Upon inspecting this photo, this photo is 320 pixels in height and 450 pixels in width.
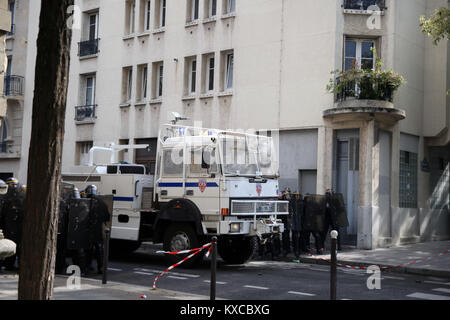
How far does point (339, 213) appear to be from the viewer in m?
17.2

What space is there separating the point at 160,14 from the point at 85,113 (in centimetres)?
574

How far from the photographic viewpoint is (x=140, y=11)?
25.5 meters

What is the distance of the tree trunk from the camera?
481 cm

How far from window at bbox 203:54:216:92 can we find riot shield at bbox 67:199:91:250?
1189cm

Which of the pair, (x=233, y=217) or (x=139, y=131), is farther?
(x=139, y=131)

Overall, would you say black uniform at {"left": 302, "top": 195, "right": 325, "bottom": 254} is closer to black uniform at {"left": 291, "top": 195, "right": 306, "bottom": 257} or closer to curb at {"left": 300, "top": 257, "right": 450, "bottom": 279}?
black uniform at {"left": 291, "top": 195, "right": 306, "bottom": 257}

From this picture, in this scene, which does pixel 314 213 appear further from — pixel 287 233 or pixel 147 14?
pixel 147 14

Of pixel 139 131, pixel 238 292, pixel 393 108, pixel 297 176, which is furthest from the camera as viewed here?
pixel 139 131

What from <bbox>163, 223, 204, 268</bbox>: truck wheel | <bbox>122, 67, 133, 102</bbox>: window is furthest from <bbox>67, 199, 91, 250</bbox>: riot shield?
<bbox>122, 67, 133, 102</bbox>: window

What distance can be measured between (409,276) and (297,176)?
715 cm

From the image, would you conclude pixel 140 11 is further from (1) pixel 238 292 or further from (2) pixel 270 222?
(1) pixel 238 292
